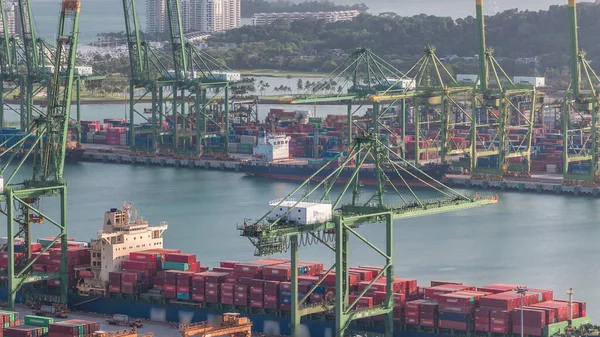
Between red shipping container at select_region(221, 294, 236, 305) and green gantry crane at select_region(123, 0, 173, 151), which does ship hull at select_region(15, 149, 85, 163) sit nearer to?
green gantry crane at select_region(123, 0, 173, 151)

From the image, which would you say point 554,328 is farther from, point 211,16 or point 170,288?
point 211,16

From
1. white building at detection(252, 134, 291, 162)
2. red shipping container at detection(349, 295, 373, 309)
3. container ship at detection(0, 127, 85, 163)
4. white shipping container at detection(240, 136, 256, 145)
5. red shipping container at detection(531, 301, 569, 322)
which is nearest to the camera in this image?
red shipping container at detection(531, 301, 569, 322)

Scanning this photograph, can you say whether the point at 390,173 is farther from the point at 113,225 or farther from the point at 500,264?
the point at 113,225

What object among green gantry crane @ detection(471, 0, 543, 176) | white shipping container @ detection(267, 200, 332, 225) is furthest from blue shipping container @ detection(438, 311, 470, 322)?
green gantry crane @ detection(471, 0, 543, 176)

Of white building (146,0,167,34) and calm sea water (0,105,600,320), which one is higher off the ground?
white building (146,0,167,34)

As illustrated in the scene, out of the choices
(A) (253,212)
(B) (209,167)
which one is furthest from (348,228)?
(B) (209,167)

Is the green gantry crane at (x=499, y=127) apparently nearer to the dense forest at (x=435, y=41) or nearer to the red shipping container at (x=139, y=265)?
the red shipping container at (x=139, y=265)

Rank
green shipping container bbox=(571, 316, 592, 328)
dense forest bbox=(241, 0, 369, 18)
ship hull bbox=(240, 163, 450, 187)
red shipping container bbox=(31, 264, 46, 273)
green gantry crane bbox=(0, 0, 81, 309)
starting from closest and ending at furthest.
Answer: green shipping container bbox=(571, 316, 592, 328)
green gantry crane bbox=(0, 0, 81, 309)
red shipping container bbox=(31, 264, 46, 273)
ship hull bbox=(240, 163, 450, 187)
dense forest bbox=(241, 0, 369, 18)

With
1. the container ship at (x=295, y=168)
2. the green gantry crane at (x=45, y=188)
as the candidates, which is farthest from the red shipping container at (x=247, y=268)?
the container ship at (x=295, y=168)
